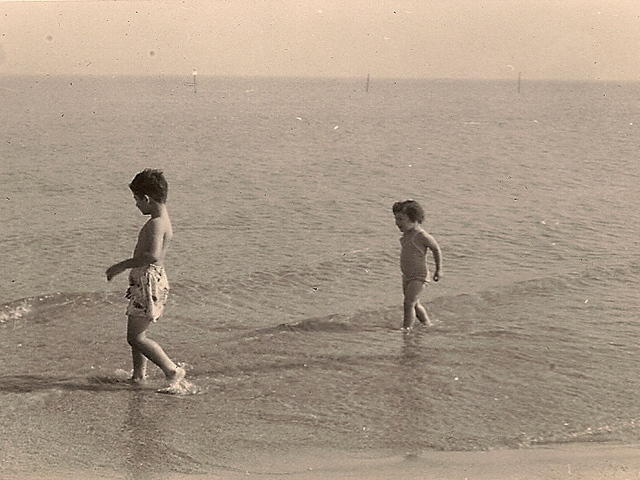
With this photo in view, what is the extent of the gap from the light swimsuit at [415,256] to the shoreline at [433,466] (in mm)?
3163

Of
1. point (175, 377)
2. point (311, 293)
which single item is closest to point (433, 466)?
point (175, 377)

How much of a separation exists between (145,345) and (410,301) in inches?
121

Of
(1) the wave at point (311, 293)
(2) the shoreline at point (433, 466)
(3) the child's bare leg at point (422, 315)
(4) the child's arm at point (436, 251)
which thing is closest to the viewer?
(2) the shoreline at point (433, 466)

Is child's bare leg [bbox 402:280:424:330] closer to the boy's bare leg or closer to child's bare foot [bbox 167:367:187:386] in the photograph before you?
child's bare foot [bbox 167:367:187:386]

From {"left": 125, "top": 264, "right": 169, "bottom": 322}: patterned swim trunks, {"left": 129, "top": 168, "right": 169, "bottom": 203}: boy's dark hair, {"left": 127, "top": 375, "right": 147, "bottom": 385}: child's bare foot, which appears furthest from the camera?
{"left": 127, "top": 375, "right": 147, "bottom": 385}: child's bare foot

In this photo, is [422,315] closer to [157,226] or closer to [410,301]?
[410,301]

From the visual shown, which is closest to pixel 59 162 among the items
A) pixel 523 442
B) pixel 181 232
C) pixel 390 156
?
pixel 390 156

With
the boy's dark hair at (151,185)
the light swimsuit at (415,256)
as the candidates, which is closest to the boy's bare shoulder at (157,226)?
the boy's dark hair at (151,185)

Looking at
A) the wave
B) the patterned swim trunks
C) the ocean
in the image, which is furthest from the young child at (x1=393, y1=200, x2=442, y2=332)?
the patterned swim trunks

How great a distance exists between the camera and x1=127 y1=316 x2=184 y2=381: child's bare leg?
21.1 ft

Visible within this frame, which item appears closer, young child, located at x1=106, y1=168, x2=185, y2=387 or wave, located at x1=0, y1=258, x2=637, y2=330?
young child, located at x1=106, y1=168, x2=185, y2=387

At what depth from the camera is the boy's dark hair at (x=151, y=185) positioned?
628 centimetres

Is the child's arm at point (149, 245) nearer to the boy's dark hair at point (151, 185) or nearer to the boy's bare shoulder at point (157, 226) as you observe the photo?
the boy's bare shoulder at point (157, 226)

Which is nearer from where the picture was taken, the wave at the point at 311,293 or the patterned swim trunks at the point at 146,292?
the patterned swim trunks at the point at 146,292
